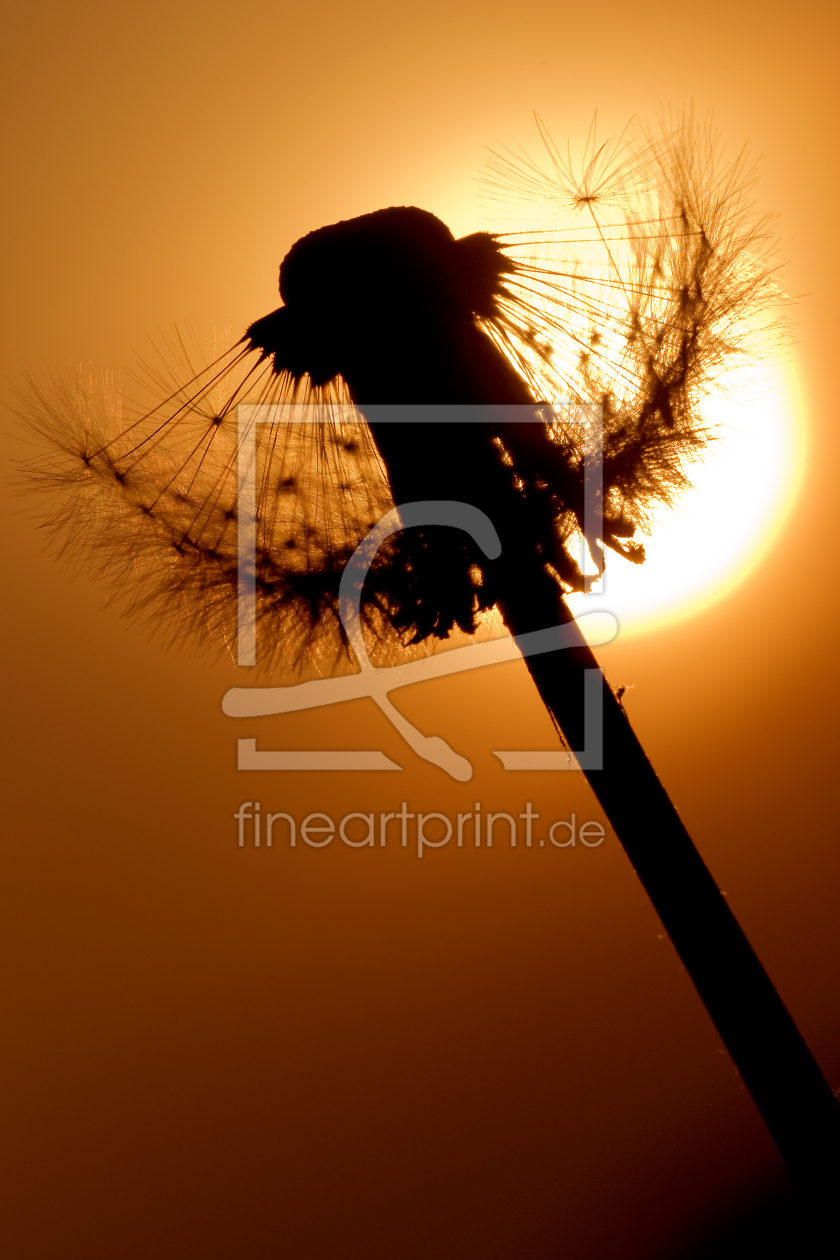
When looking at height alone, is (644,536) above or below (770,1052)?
above

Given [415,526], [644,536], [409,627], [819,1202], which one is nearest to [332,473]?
[415,526]

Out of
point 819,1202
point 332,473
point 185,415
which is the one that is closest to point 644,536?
point 332,473

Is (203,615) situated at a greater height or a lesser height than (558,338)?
lesser

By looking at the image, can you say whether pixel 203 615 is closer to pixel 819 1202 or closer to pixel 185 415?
pixel 185 415

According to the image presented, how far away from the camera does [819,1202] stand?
3711mm

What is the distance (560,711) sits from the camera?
4109 mm

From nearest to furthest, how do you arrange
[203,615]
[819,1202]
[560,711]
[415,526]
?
[819,1202]
[560,711]
[415,526]
[203,615]

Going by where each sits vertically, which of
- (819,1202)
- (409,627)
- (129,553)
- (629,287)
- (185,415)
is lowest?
(819,1202)

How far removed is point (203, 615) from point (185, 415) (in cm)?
107

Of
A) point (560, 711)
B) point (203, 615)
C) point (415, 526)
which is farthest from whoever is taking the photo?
point (203, 615)

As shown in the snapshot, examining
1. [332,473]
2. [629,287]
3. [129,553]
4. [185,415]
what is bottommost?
[129,553]

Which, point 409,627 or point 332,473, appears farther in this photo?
point 332,473

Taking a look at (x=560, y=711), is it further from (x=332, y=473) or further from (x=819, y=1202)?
(x=819, y=1202)

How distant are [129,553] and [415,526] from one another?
1.54 metres
